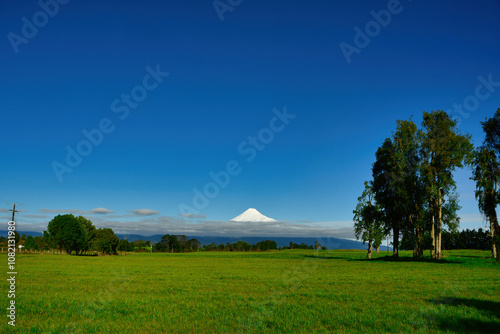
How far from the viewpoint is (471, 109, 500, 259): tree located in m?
44.8

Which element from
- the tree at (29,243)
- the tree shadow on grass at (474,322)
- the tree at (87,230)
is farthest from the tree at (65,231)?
the tree shadow on grass at (474,322)

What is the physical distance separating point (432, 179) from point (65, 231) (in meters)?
108

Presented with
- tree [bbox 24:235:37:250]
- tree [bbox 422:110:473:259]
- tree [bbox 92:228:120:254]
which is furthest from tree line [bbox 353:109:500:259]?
tree [bbox 24:235:37:250]

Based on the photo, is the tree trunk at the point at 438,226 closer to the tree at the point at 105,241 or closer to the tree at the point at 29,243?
the tree at the point at 105,241

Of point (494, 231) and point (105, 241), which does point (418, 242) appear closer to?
point (494, 231)

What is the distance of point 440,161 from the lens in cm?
4669

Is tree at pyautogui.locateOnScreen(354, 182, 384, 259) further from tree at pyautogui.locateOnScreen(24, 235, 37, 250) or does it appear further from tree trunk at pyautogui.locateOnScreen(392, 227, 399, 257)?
tree at pyautogui.locateOnScreen(24, 235, 37, 250)

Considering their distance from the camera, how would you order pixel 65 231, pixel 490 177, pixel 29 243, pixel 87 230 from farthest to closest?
pixel 29 243 < pixel 87 230 < pixel 65 231 < pixel 490 177

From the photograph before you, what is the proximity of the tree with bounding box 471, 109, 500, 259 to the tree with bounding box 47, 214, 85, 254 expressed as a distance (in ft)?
369

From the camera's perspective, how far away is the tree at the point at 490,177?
44.8m

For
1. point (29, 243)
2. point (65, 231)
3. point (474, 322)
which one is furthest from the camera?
point (29, 243)

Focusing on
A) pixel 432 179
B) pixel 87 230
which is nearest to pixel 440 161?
pixel 432 179

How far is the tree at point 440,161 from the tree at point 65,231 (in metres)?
107

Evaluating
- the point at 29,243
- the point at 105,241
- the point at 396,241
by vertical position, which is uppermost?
the point at 396,241
